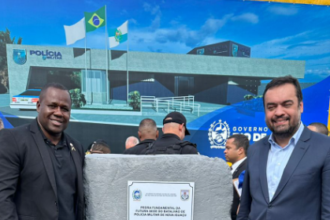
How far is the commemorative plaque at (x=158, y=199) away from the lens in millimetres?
1402

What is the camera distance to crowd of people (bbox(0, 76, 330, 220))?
3.76 ft

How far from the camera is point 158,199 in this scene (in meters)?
1.40

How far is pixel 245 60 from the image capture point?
3.64 m

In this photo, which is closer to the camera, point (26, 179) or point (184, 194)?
point (26, 179)

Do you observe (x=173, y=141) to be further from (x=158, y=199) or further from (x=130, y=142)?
(x=130, y=142)

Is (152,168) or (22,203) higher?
(152,168)

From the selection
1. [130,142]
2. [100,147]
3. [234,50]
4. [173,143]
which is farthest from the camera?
[234,50]

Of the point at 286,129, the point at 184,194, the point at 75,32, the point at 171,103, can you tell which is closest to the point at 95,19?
the point at 75,32

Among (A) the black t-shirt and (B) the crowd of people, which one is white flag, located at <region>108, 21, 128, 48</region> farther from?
(B) the crowd of people

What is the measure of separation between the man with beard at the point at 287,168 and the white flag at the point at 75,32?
3021mm

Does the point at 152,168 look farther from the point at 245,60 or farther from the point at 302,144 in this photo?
the point at 245,60

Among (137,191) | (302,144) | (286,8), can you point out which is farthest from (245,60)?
(137,191)

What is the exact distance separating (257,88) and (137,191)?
304cm

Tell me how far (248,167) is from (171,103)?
2.33 metres
